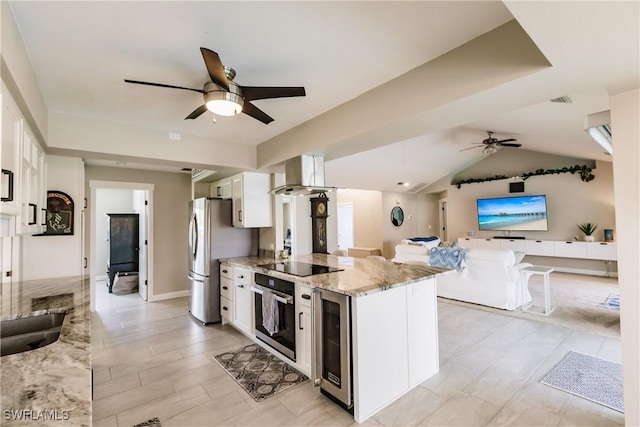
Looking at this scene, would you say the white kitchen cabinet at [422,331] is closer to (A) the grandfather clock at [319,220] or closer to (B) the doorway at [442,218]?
(A) the grandfather clock at [319,220]

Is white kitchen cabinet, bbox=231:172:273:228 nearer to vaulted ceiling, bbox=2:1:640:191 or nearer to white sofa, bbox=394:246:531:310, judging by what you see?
vaulted ceiling, bbox=2:1:640:191

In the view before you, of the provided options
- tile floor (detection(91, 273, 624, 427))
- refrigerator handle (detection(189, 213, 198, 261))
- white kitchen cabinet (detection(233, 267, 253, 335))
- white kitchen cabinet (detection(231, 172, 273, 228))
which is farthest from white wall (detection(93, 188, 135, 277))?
white kitchen cabinet (detection(233, 267, 253, 335))

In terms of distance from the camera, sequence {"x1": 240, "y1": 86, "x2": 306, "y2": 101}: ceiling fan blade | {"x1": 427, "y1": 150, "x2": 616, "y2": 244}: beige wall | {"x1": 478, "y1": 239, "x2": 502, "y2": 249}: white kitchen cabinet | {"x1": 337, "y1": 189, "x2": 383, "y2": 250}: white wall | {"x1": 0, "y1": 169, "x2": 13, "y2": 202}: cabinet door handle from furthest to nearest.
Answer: {"x1": 337, "y1": 189, "x2": 383, "y2": 250}: white wall → {"x1": 478, "y1": 239, "x2": 502, "y2": 249}: white kitchen cabinet → {"x1": 427, "y1": 150, "x2": 616, "y2": 244}: beige wall → {"x1": 240, "y1": 86, "x2": 306, "y2": 101}: ceiling fan blade → {"x1": 0, "y1": 169, "x2": 13, "y2": 202}: cabinet door handle

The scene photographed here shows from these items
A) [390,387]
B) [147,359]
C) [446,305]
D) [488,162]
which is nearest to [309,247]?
[446,305]

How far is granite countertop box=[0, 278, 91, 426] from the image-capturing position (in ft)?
2.83

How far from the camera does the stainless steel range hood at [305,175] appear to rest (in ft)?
10.9

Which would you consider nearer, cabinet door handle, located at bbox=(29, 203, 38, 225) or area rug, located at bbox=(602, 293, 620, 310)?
cabinet door handle, located at bbox=(29, 203, 38, 225)

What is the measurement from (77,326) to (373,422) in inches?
78.6

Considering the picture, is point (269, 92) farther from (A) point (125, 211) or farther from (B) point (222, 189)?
(A) point (125, 211)

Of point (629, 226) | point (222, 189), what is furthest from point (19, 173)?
point (629, 226)

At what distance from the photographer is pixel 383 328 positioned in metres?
2.32

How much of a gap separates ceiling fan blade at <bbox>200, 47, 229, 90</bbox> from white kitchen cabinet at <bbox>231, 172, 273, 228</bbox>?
2272mm

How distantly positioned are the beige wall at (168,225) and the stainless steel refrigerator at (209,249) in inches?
59.1

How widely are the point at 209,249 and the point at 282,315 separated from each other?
5.86 ft
